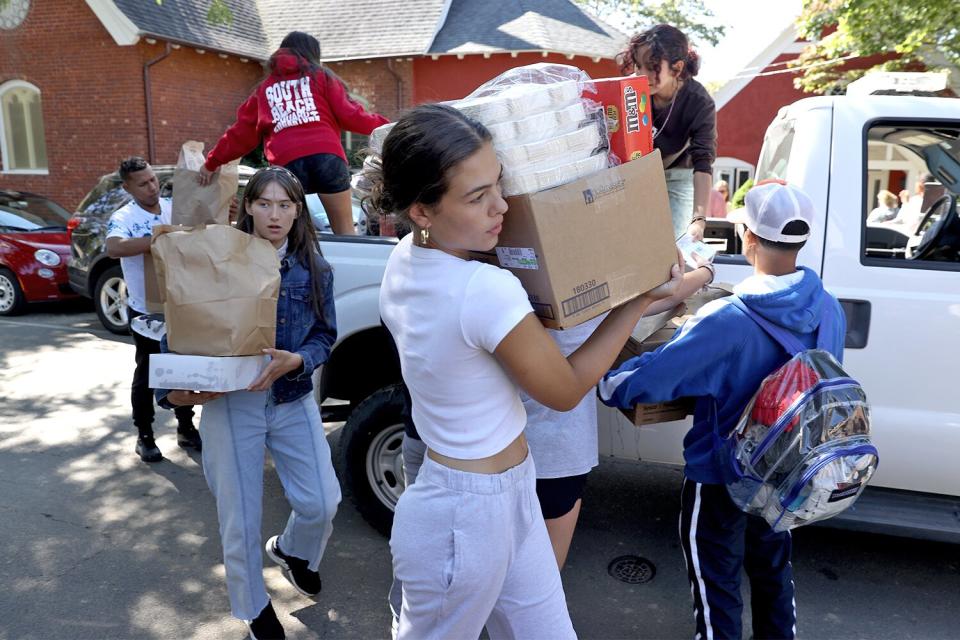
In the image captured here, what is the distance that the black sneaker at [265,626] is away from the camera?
2992mm

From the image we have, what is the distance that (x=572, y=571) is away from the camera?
12.1 ft

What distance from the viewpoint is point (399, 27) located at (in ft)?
61.0

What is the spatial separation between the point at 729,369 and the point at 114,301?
8.06 meters

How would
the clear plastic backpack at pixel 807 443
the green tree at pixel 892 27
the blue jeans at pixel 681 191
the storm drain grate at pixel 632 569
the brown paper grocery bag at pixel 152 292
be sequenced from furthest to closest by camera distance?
the green tree at pixel 892 27
the blue jeans at pixel 681 191
the storm drain grate at pixel 632 569
the brown paper grocery bag at pixel 152 292
the clear plastic backpack at pixel 807 443

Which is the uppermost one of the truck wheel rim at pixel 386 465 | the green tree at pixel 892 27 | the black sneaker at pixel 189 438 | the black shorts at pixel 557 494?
the green tree at pixel 892 27

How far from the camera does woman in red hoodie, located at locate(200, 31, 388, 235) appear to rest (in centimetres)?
429

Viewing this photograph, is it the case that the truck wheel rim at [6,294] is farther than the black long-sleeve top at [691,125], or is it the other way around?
the truck wheel rim at [6,294]

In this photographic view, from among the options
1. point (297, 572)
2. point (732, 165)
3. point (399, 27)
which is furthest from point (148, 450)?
point (732, 165)

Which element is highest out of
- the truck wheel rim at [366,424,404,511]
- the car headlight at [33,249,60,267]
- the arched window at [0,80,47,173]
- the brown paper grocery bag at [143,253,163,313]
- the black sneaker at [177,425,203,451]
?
the arched window at [0,80,47,173]

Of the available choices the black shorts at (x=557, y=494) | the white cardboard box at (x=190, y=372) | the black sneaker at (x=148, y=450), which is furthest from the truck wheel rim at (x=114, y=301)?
the black shorts at (x=557, y=494)

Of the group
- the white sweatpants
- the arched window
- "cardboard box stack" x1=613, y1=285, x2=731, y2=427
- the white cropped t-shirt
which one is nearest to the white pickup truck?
"cardboard box stack" x1=613, y1=285, x2=731, y2=427

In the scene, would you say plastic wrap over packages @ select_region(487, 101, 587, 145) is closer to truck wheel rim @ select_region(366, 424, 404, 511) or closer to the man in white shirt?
truck wheel rim @ select_region(366, 424, 404, 511)

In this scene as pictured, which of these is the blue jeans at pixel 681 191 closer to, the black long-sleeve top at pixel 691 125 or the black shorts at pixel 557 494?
the black long-sleeve top at pixel 691 125

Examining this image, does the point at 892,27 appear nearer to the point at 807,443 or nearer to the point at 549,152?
the point at 807,443
